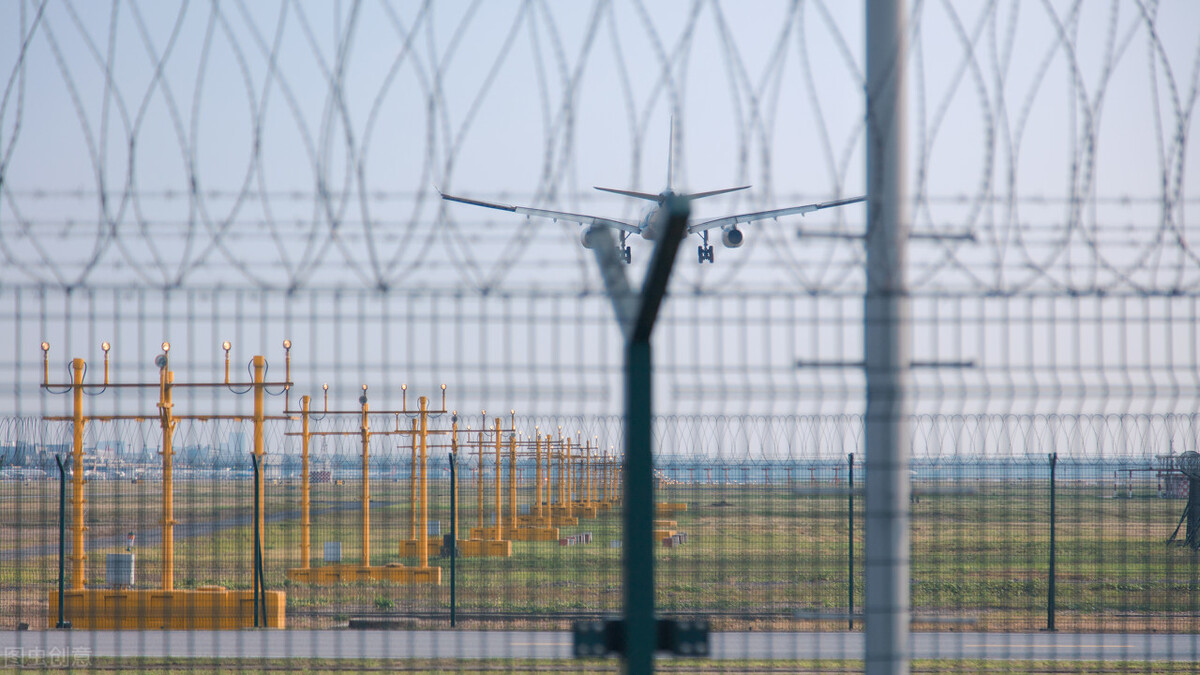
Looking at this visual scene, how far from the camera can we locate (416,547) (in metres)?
17.1

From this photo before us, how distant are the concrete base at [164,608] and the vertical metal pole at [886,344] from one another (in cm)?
685

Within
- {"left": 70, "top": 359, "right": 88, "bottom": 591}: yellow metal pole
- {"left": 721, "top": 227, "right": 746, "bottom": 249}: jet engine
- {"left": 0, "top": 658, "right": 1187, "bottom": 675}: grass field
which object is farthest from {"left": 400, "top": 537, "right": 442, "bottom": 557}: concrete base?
{"left": 721, "top": 227, "right": 746, "bottom": 249}: jet engine

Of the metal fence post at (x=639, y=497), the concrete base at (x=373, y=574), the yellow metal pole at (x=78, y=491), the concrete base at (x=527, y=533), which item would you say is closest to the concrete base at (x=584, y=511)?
the concrete base at (x=527, y=533)

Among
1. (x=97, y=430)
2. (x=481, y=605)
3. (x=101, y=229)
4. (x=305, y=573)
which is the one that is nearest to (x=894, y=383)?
(x=101, y=229)

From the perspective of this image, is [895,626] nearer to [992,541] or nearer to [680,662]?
[680,662]

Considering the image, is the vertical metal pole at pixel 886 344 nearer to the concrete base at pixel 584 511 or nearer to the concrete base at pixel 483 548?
the concrete base at pixel 483 548

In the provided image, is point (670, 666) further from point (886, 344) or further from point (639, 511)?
point (639, 511)

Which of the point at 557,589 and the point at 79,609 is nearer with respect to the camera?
the point at 79,609

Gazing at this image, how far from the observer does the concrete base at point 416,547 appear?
16.2 m

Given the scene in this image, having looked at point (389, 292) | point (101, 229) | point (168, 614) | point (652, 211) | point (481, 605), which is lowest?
point (481, 605)

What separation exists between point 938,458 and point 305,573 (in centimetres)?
1071

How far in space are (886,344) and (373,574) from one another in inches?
464

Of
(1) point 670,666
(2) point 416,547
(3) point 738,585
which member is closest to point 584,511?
(2) point 416,547

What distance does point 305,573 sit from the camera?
13773mm
